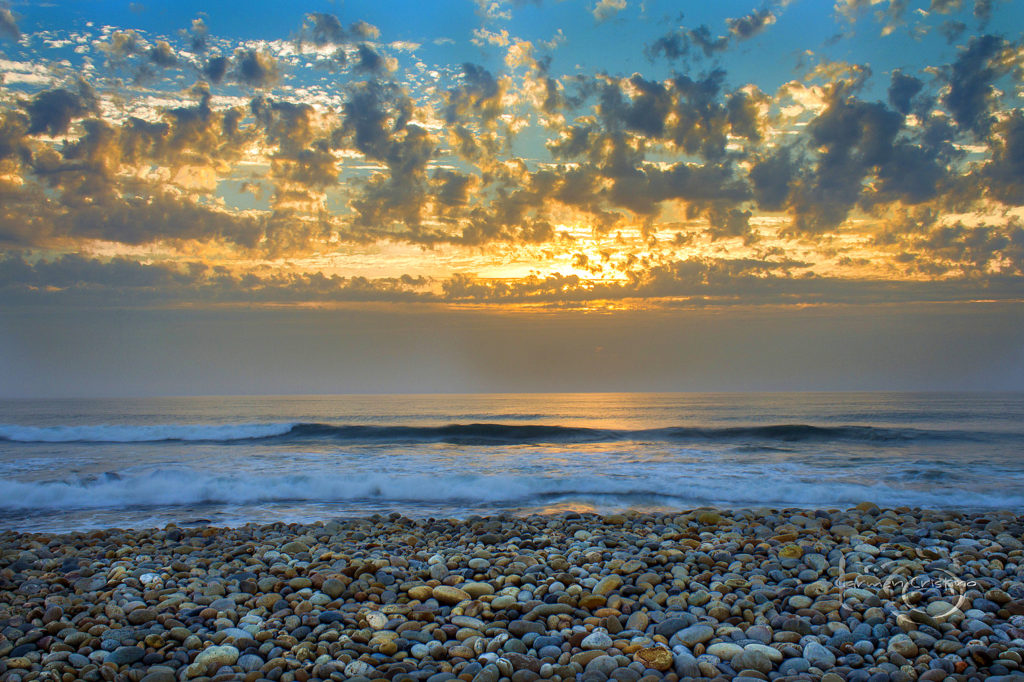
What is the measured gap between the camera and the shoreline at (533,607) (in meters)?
4.47

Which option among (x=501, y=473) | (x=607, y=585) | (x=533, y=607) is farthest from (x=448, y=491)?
(x=533, y=607)

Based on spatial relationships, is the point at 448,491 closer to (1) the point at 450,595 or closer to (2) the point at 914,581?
(1) the point at 450,595

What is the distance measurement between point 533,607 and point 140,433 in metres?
36.3

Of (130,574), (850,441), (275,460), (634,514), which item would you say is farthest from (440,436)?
(130,574)

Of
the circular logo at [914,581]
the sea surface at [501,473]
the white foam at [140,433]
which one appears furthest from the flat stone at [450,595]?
the white foam at [140,433]

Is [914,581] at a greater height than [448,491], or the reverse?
[914,581]

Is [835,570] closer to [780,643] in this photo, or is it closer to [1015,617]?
[1015,617]

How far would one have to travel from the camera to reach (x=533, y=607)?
17.9ft

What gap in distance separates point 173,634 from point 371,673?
192cm

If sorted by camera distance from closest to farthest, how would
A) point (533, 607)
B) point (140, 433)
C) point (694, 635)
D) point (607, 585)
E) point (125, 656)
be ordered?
point (125, 656)
point (694, 635)
point (533, 607)
point (607, 585)
point (140, 433)

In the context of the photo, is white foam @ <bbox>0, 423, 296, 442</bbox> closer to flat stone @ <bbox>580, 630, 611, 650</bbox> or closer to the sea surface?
the sea surface

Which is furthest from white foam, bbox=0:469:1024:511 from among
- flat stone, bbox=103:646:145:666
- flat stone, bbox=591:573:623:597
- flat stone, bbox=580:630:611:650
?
flat stone, bbox=103:646:145:666

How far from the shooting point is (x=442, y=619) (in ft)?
17.6

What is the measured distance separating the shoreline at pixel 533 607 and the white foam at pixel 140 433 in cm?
2782
